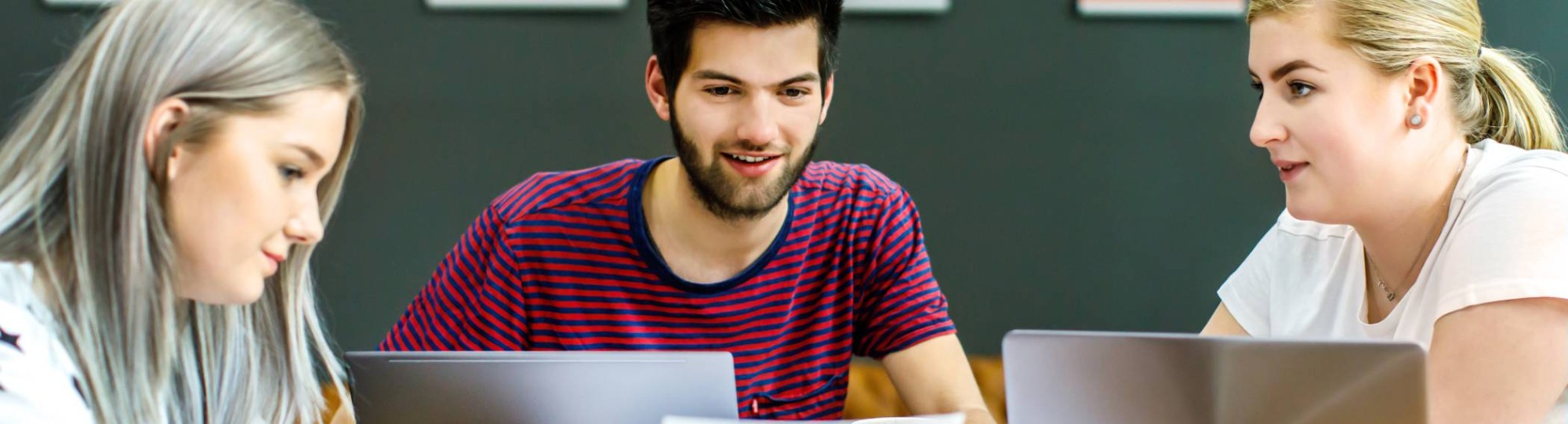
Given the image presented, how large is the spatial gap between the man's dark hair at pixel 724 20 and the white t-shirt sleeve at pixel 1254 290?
2.06 feet

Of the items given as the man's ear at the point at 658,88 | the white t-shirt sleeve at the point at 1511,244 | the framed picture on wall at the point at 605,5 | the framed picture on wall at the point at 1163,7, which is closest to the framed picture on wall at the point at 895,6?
the framed picture on wall at the point at 605,5

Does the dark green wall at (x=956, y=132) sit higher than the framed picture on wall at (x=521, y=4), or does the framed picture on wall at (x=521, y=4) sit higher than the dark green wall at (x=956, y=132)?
the framed picture on wall at (x=521, y=4)

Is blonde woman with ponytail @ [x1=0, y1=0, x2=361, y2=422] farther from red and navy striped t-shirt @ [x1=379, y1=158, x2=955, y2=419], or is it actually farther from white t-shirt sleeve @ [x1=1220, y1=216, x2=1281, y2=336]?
white t-shirt sleeve @ [x1=1220, y1=216, x2=1281, y2=336]

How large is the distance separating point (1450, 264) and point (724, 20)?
2.87 ft

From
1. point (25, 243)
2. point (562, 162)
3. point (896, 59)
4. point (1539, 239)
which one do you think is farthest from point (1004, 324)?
point (25, 243)

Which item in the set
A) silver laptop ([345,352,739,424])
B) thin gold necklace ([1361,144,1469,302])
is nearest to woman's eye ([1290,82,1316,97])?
thin gold necklace ([1361,144,1469,302])

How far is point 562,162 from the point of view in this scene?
267 centimetres

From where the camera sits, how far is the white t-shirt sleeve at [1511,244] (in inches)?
51.4

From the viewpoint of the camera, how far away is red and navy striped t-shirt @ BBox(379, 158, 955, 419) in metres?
1.70

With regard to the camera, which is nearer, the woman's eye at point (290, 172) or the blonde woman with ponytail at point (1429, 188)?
the woman's eye at point (290, 172)

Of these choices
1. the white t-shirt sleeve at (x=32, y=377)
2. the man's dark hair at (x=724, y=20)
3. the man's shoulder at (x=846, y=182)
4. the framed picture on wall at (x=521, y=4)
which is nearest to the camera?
the white t-shirt sleeve at (x=32, y=377)

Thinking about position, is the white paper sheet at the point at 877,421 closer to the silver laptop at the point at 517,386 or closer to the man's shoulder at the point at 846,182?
the silver laptop at the point at 517,386

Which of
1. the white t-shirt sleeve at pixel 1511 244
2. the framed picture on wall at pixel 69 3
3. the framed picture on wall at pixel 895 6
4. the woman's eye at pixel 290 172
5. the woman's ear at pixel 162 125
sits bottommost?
the white t-shirt sleeve at pixel 1511 244

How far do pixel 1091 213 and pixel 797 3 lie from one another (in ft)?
4.24
